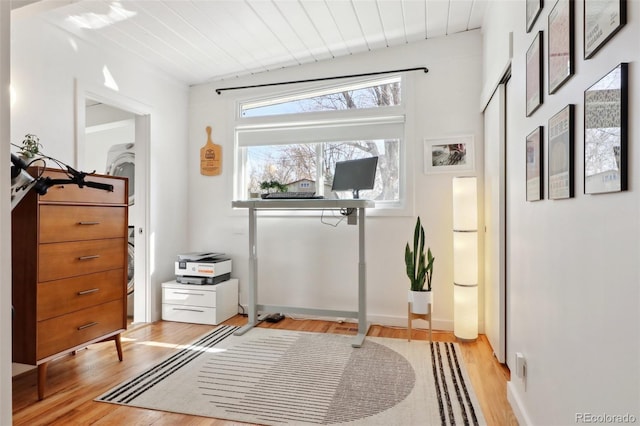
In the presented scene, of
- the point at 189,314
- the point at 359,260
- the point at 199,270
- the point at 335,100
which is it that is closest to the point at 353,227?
the point at 359,260

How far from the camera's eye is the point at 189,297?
145 inches

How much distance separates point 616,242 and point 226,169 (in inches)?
144

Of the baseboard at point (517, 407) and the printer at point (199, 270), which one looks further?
the printer at point (199, 270)

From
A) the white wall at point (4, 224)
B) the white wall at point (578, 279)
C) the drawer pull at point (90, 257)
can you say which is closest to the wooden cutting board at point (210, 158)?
the drawer pull at point (90, 257)

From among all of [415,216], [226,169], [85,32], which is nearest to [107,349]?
[226,169]

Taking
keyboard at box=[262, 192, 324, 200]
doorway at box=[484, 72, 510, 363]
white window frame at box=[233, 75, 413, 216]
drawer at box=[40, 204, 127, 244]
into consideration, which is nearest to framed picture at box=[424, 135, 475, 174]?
white window frame at box=[233, 75, 413, 216]

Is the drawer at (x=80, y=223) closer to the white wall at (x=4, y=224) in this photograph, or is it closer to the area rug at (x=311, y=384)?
the area rug at (x=311, y=384)

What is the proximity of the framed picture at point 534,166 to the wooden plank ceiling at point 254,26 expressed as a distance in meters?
1.66

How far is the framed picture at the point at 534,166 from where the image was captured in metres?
1.61

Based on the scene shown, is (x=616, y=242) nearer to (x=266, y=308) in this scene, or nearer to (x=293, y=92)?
(x=266, y=308)

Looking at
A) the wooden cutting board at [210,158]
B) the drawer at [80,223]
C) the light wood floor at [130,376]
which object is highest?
the wooden cutting board at [210,158]

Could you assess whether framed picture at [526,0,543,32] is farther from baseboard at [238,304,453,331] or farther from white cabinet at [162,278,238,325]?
white cabinet at [162,278,238,325]

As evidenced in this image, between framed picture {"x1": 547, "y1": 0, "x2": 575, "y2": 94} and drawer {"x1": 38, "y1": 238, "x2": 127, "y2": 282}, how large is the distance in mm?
2662

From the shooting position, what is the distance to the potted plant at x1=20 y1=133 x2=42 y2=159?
7.13 ft
